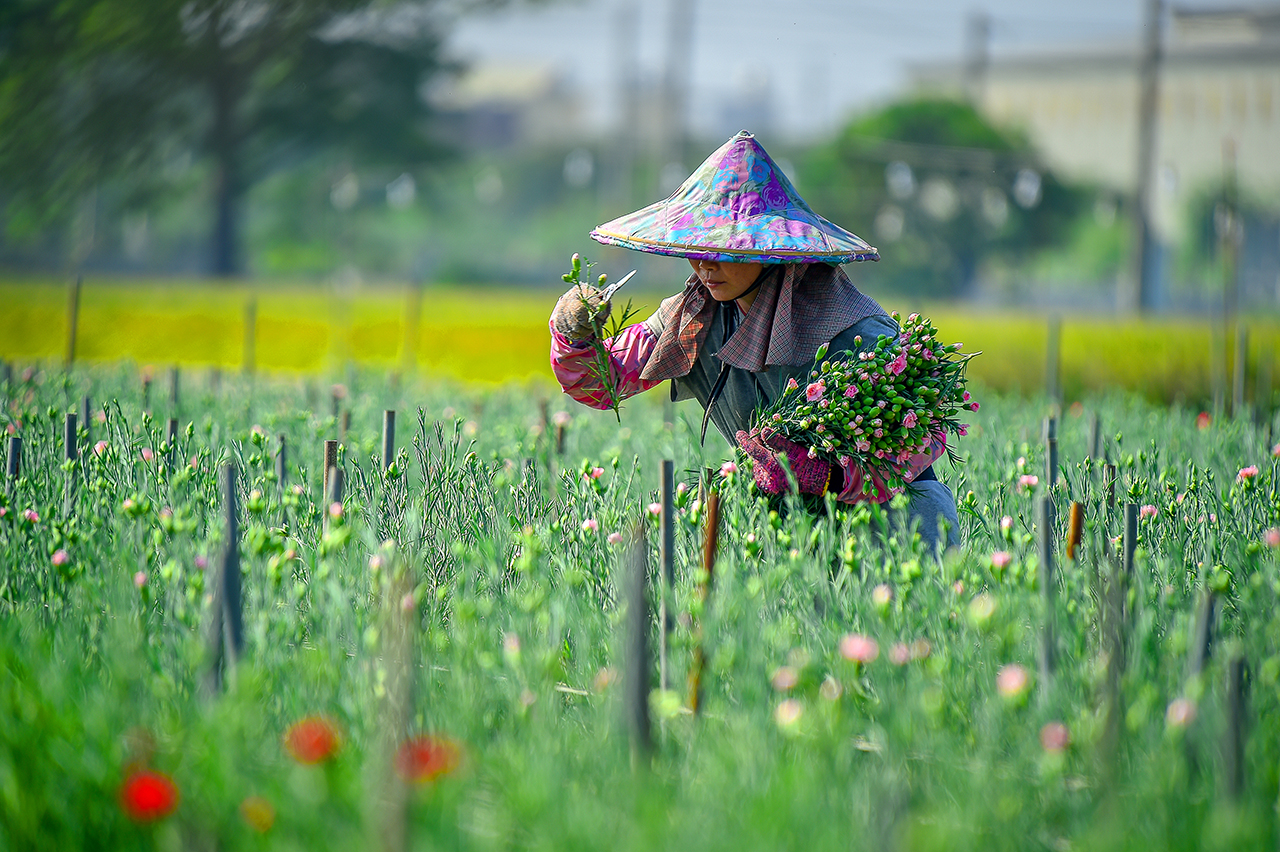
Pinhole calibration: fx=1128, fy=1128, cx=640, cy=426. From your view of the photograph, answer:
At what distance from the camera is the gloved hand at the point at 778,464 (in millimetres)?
2512

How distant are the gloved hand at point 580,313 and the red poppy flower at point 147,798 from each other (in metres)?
1.48

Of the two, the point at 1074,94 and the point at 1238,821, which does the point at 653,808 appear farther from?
the point at 1074,94

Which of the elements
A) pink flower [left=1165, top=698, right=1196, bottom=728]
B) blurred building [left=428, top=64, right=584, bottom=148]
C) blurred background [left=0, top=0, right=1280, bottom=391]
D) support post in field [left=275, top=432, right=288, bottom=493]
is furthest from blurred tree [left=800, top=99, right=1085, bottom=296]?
blurred building [left=428, top=64, right=584, bottom=148]

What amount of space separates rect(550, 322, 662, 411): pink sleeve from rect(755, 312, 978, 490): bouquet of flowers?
1.30 ft

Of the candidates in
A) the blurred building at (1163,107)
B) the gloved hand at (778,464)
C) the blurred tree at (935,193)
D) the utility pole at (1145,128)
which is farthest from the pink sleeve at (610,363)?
the blurred tree at (935,193)

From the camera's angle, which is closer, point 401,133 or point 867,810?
point 867,810

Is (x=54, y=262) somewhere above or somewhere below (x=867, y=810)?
above

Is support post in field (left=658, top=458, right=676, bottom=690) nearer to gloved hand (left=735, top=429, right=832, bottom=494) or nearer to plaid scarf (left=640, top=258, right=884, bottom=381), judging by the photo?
gloved hand (left=735, top=429, right=832, bottom=494)

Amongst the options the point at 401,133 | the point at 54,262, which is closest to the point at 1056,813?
the point at 401,133

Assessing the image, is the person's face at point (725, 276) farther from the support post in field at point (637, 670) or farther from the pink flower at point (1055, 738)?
the pink flower at point (1055, 738)

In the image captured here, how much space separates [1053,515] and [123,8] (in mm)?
16191

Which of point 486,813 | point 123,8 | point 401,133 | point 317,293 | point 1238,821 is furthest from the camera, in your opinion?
point 401,133

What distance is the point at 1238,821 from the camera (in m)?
1.31

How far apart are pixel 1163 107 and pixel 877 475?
39.4m
